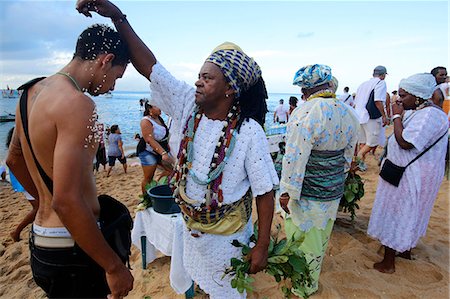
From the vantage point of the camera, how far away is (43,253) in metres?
1.60

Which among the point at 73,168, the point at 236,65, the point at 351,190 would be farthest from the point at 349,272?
the point at 73,168

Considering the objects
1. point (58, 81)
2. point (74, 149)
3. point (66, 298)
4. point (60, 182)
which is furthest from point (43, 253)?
point (58, 81)

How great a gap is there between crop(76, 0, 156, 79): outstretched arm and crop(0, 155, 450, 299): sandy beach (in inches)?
90.6

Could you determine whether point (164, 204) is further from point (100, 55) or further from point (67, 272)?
point (100, 55)

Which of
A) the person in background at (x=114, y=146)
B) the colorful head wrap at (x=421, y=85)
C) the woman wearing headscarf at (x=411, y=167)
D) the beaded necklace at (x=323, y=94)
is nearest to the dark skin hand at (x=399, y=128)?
the woman wearing headscarf at (x=411, y=167)

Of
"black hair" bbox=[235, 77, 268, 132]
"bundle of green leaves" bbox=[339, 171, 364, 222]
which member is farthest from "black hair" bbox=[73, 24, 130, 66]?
"bundle of green leaves" bbox=[339, 171, 364, 222]

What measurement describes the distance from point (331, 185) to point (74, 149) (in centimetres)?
225

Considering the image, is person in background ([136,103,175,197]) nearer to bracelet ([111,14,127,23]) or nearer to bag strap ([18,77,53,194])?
bracelet ([111,14,127,23])

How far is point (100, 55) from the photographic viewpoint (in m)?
1.62

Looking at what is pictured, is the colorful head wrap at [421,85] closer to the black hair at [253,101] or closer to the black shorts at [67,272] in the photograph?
the black hair at [253,101]

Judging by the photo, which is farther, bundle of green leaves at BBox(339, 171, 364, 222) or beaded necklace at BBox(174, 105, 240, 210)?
bundle of green leaves at BBox(339, 171, 364, 222)

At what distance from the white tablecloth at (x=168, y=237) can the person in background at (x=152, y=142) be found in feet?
4.68

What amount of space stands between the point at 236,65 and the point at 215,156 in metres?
0.56

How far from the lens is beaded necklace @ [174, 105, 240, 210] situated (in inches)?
72.7
